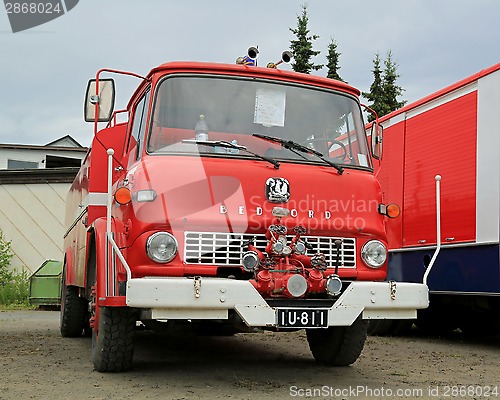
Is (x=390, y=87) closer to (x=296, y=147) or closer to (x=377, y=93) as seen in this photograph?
(x=377, y=93)

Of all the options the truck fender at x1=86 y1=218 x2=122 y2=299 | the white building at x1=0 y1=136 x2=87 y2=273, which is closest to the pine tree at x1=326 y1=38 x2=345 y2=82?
the white building at x1=0 y1=136 x2=87 y2=273

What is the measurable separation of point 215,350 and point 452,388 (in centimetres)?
316

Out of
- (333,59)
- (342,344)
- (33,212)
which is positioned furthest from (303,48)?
(342,344)

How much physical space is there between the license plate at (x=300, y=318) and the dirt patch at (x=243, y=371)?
526 mm

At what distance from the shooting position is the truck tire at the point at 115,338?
5.84 meters

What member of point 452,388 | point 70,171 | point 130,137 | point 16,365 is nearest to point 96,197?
point 130,137

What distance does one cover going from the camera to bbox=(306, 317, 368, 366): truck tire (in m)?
6.68

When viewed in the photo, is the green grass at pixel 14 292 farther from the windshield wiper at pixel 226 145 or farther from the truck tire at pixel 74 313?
the windshield wiper at pixel 226 145

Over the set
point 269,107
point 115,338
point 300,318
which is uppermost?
point 269,107

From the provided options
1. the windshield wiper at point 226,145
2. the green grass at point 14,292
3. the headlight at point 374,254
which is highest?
the windshield wiper at point 226,145

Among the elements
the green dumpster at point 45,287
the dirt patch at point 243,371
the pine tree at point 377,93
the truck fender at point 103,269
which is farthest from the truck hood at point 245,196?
the pine tree at point 377,93

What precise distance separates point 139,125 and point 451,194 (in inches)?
166

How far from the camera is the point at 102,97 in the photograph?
637 centimetres

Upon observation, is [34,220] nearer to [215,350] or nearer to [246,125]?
[215,350]
